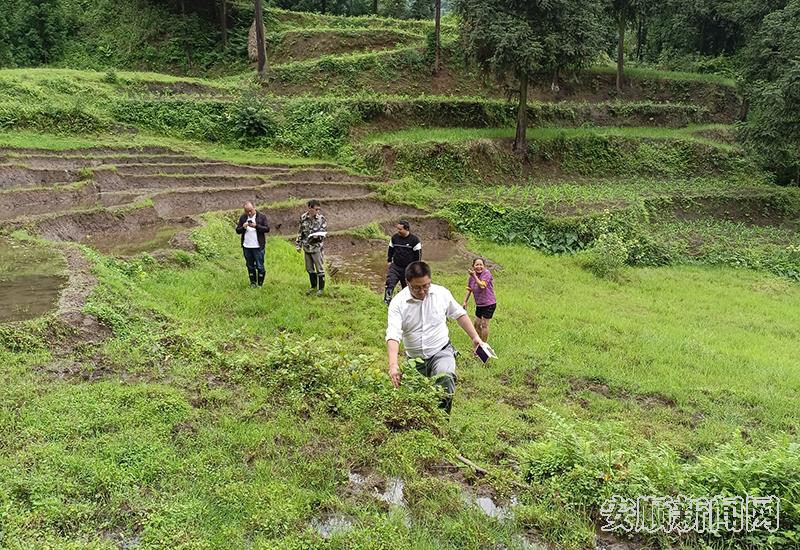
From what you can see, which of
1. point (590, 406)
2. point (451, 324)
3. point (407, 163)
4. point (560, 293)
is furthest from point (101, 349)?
point (407, 163)

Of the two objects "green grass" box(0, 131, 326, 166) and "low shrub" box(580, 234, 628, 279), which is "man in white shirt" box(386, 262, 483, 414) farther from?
"green grass" box(0, 131, 326, 166)

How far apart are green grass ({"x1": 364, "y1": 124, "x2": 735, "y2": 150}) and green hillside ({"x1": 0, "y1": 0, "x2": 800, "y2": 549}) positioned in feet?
0.85

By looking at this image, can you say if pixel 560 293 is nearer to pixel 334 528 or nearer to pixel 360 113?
pixel 334 528

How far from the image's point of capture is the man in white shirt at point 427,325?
580cm

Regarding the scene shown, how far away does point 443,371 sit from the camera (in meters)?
5.95

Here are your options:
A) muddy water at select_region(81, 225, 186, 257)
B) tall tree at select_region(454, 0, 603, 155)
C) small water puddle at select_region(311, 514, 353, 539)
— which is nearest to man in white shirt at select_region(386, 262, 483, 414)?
small water puddle at select_region(311, 514, 353, 539)

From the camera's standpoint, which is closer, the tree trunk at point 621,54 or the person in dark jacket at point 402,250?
the person in dark jacket at point 402,250

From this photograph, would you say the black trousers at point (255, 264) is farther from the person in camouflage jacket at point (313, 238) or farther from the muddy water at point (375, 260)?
the muddy water at point (375, 260)

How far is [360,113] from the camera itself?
27969mm

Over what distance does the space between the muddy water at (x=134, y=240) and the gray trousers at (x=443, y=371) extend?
10018 millimetres

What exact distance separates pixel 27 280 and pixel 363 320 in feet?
19.9

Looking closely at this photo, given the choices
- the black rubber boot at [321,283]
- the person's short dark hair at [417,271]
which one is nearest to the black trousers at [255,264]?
the black rubber boot at [321,283]

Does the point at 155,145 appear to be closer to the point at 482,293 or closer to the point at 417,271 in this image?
the point at 482,293

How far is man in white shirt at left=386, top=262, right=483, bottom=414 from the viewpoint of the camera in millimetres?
5797
